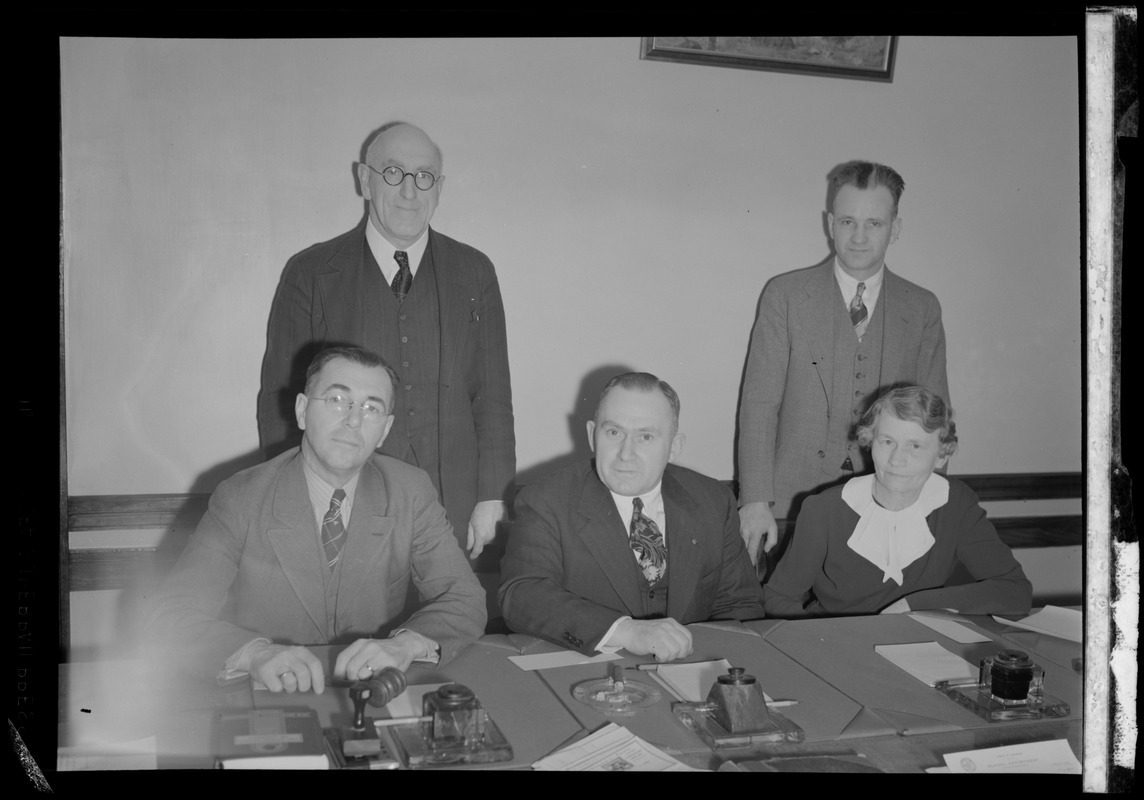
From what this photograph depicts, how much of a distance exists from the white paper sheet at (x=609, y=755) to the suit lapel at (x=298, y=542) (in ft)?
3.02

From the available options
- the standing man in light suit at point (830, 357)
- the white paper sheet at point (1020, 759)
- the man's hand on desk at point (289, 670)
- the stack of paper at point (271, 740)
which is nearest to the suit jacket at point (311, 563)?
the man's hand on desk at point (289, 670)

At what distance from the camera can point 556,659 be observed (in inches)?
98.3

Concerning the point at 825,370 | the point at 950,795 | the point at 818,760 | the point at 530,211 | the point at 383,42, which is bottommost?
the point at 950,795

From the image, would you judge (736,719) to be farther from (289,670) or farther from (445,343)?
(445,343)

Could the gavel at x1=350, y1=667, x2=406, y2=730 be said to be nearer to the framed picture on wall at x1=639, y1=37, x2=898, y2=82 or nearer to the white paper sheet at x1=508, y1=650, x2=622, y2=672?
the white paper sheet at x1=508, y1=650, x2=622, y2=672

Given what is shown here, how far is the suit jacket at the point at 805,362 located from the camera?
320 cm

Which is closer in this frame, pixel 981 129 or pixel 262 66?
pixel 262 66

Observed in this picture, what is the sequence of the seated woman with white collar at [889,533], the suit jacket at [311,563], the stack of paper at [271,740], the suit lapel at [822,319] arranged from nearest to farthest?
1. the stack of paper at [271,740]
2. the suit jacket at [311,563]
3. the seated woman with white collar at [889,533]
4. the suit lapel at [822,319]

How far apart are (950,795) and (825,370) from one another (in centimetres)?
132

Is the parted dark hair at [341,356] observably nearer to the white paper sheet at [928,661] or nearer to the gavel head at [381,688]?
the gavel head at [381,688]

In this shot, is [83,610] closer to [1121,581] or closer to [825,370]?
[825,370]

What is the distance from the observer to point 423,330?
9.95ft

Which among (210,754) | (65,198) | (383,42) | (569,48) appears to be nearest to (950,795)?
(210,754)

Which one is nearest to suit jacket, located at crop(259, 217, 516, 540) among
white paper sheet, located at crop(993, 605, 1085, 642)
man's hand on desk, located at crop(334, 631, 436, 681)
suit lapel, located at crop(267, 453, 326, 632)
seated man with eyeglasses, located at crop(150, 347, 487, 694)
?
seated man with eyeglasses, located at crop(150, 347, 487, 694)
